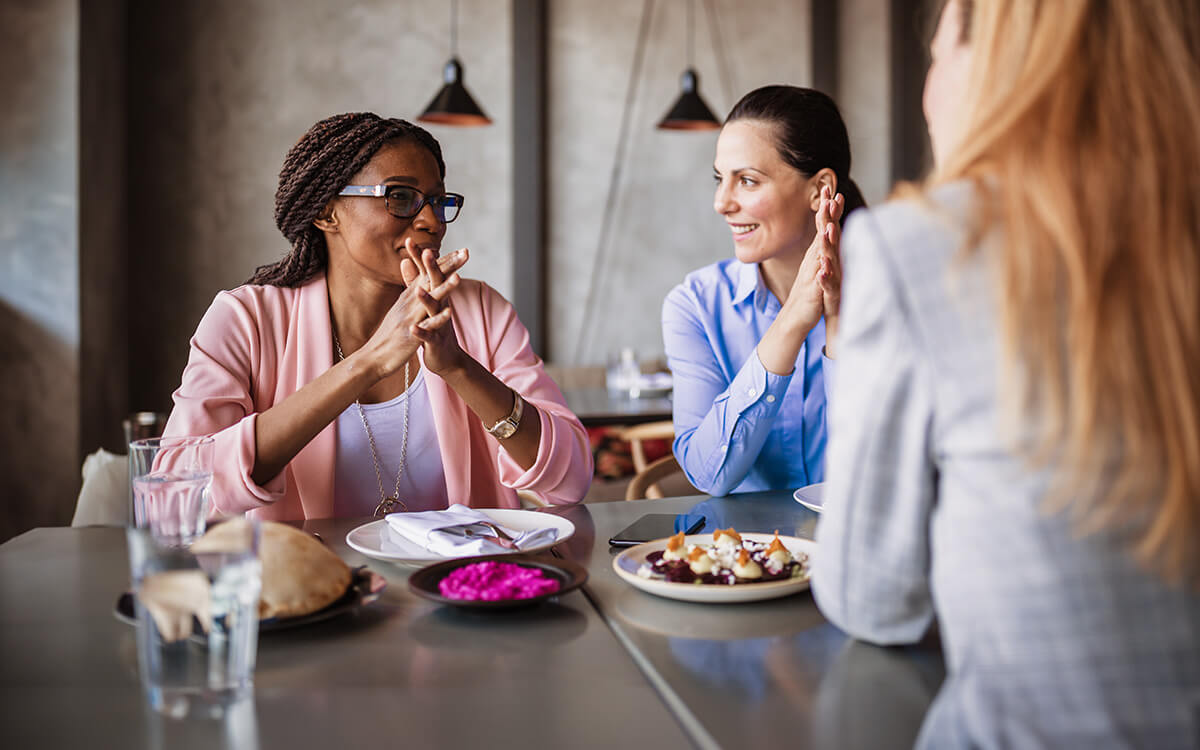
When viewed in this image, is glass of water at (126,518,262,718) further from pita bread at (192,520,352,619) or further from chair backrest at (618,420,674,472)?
chair backrest at (618,420,674,472)

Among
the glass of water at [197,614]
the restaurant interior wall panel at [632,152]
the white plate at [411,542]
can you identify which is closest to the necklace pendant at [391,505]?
the white plate at [411,542]

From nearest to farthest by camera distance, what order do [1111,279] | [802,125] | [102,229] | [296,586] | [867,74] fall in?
[1111,279], [296,586], [802,125], [102,229], [867,74]

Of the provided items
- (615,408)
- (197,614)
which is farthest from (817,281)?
(615,408)

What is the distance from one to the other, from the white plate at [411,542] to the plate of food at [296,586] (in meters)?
0.17

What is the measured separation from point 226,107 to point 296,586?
15.9 feet

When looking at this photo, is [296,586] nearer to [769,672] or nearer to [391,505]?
[769,672]

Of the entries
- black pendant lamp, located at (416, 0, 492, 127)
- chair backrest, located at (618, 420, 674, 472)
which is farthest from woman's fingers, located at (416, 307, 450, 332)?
black pendant lamp, located at (416, 0, 492, 127)

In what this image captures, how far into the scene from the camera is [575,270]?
230 inches

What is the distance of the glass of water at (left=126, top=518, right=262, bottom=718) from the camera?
0.83 m

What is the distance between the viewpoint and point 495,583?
45.0 inches

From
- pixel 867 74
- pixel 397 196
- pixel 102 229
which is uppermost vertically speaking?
pixel 867 74

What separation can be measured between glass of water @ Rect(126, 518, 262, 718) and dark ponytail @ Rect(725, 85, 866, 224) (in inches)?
65.1

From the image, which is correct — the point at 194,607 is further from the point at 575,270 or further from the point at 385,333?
the point at 575,270

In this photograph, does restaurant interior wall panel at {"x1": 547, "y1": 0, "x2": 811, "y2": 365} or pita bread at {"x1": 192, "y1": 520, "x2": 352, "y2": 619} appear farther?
restaurant interior wall panel at {"x1": 547, "y1": 0, "x2": 811, "y2": 365}
